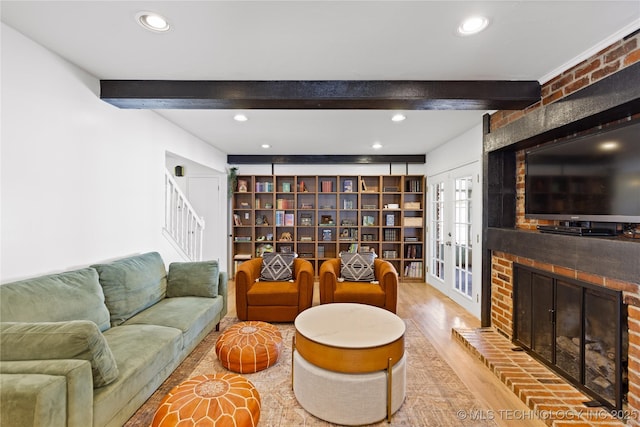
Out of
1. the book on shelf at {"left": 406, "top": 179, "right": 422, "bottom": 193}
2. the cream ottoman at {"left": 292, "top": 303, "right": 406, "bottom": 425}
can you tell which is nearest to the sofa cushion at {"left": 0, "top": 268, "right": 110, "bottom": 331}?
the cream ottoman at {"left": 292, "top": 303, "right": 406, "bottom": 425}

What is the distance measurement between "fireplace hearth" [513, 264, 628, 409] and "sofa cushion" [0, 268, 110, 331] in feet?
11.1

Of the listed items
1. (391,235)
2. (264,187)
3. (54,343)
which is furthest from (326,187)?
(54,343)

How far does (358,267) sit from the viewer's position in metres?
3.71

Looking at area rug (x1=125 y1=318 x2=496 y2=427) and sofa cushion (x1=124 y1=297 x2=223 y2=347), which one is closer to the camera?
area rug (x1=125 y1=318 x2=496 y2=427)

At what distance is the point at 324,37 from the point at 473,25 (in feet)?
2.90

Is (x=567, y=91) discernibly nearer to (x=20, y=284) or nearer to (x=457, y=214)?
(x=457, y=214)

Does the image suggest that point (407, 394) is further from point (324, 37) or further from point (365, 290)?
point (324, 37)

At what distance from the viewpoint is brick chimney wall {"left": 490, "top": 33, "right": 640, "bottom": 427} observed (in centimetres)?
165

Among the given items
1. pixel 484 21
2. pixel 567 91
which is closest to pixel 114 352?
pixel 484 21

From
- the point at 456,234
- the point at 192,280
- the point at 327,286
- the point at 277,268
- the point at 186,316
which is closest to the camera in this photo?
the point at 186,316

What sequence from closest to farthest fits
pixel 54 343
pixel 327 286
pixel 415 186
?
1. pixel 54 343
2. pixel 327 286
3. pixel 415 186

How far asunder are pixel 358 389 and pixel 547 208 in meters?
2.09

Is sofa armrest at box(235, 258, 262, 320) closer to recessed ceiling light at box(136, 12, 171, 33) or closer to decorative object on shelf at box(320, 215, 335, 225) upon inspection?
recessed ceiling light at box(136, 12, 171, 33)

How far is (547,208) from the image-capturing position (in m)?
2.38
